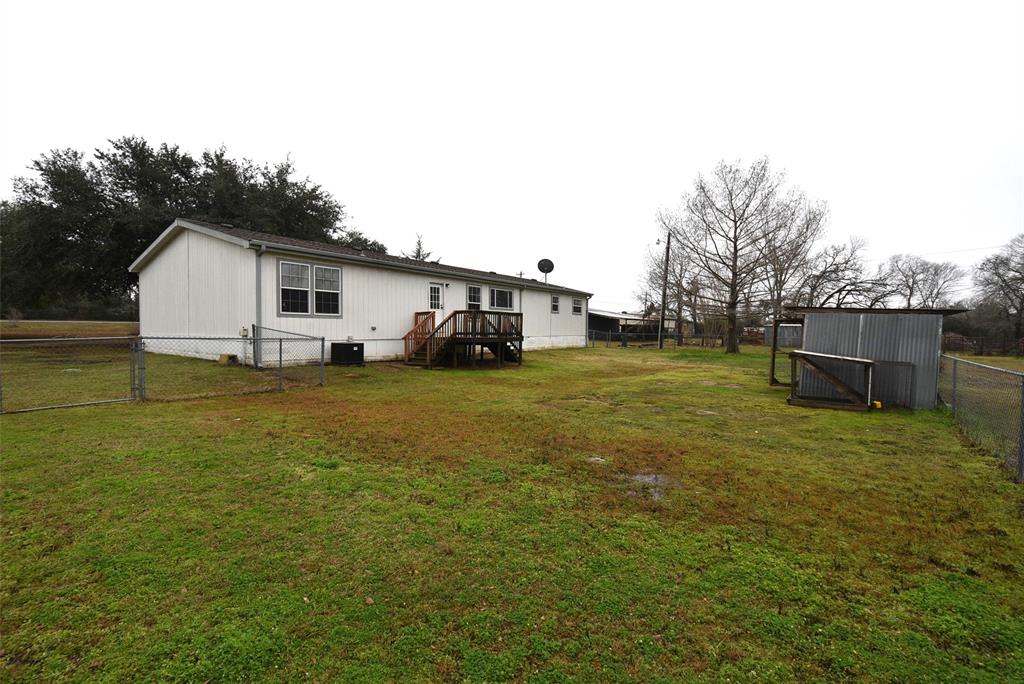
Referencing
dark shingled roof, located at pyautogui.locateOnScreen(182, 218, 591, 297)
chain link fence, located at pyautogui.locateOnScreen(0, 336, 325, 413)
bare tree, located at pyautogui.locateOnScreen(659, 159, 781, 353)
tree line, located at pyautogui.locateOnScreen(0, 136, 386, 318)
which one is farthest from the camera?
bare tree, located at pyautogui.locateOnScreen(659, 159, 781, 353)

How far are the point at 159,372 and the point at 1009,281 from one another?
5862cm

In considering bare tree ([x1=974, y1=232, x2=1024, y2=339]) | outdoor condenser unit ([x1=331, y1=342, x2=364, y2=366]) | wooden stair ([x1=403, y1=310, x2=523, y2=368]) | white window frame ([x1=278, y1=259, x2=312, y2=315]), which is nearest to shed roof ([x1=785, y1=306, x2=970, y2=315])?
wooden stair ([x1=403, y1=310, x2=523, y2=368])

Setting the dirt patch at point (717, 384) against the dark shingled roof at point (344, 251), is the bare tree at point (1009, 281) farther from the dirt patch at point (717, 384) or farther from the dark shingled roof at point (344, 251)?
the dirt patch at point (717, 384)

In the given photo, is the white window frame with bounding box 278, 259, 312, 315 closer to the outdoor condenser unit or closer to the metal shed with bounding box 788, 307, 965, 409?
the outdoor condenser unit

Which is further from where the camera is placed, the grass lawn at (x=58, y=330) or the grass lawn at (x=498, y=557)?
the grass lawn at (x=58, y=330)

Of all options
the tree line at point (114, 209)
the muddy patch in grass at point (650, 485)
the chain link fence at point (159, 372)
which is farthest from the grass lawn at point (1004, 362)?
the tree line at point (114, 209)

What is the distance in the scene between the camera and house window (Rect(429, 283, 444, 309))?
55.1 ft

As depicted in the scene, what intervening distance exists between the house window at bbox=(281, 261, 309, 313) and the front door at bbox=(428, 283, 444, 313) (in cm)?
481

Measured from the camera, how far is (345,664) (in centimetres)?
185

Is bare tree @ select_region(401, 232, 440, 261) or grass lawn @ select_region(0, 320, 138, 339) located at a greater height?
bare tree @ select_region(401, 232, 440, 261)

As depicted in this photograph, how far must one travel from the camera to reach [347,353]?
13.1 metres

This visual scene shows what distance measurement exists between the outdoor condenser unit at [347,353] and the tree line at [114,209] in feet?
45.0

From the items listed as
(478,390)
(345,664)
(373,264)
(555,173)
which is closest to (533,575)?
(345,664)

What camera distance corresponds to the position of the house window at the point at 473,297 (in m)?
18.2
